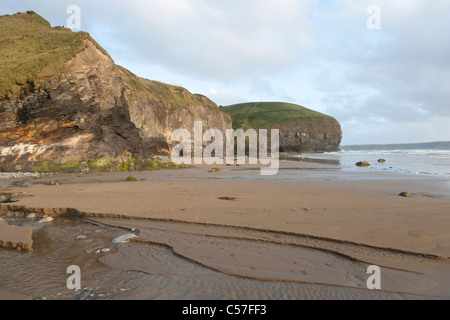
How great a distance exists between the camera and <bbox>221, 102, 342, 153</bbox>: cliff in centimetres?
8912

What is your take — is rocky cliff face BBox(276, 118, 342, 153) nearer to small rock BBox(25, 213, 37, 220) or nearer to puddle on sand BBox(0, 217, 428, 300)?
small rock BBox(25, 213, 37, 220)

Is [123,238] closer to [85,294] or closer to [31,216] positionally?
[85,294]

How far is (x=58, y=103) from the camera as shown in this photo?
1905 cm

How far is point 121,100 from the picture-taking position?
79.7 feet

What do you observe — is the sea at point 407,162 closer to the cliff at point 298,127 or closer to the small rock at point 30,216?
the small rock at point 30,216

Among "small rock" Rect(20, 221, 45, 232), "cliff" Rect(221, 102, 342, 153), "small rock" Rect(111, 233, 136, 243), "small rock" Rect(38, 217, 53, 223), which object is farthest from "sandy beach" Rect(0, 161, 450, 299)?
"cliff" Rect(221, 102, 342, 153)

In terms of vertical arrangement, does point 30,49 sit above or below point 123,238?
above

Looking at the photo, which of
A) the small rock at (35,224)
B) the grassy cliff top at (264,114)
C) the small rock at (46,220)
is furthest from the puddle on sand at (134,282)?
the grassy cliff top at (264,114)

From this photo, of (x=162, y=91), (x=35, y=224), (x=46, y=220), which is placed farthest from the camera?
(x=162, y=91)

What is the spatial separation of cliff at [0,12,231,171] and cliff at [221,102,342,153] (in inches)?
2752

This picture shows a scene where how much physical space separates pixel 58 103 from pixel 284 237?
20.0 meters

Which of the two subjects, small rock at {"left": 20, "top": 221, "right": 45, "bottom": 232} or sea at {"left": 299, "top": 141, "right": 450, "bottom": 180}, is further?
sea at {"left": 299, "top": 141, "right": 450, "bottom": 180}

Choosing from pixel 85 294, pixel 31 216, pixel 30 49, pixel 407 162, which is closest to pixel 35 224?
pixel 31 216
